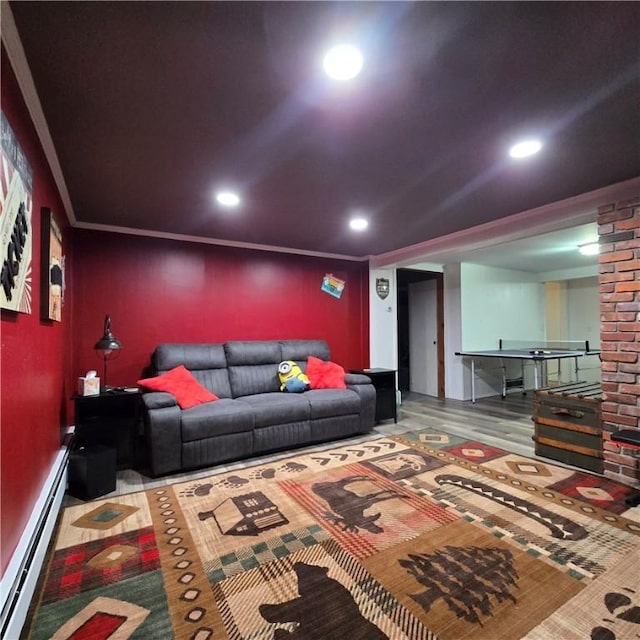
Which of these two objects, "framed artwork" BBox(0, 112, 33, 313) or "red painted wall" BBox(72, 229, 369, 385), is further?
"red painted wall" BBox(72, 229, 369, 385)

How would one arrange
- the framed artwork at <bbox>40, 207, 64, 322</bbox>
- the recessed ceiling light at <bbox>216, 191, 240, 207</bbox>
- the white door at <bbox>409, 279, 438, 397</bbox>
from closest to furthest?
the framed artwork at <bbox>40, 207, 64, 322</bbox> → the recessed ceiling light at <bbox>216, 191, 240, 207</bbox> → the white door at <bbox>409, 279, 438, 397</bbox>

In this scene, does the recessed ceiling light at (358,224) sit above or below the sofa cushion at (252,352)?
above

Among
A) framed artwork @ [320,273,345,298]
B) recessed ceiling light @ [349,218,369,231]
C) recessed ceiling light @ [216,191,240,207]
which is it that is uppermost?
recessed ceiling light @ [349,218,369,231]

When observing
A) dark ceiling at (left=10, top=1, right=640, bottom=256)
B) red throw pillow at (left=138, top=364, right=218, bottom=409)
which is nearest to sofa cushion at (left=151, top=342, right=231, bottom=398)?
red throw pillow at (left=138, top=364, right=218, bottom=409)

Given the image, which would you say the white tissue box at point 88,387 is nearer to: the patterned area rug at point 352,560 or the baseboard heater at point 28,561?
the baseboard heater at point 28,561

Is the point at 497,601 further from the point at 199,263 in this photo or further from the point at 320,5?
the point at 199,263

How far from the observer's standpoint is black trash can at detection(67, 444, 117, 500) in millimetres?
2508

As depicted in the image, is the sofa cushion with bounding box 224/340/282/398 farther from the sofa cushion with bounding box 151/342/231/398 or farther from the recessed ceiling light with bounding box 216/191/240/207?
the recessed ceiling light with bounding box 216/191/240/207

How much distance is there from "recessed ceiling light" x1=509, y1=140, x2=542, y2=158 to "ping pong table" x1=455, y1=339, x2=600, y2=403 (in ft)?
11.5

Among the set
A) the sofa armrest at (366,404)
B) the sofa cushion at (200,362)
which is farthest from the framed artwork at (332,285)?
the sofa cushion at (200,362)

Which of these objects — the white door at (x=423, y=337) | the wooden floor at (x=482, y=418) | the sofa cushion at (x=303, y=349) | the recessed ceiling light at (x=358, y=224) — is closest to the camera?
the recessed ceiling light at (x=358, y=224)

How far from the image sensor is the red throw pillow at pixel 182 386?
3.32 metres

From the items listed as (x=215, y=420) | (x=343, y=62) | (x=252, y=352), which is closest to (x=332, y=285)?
(x=252, y=352)

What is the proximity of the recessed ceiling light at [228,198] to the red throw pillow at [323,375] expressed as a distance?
2137 mm
